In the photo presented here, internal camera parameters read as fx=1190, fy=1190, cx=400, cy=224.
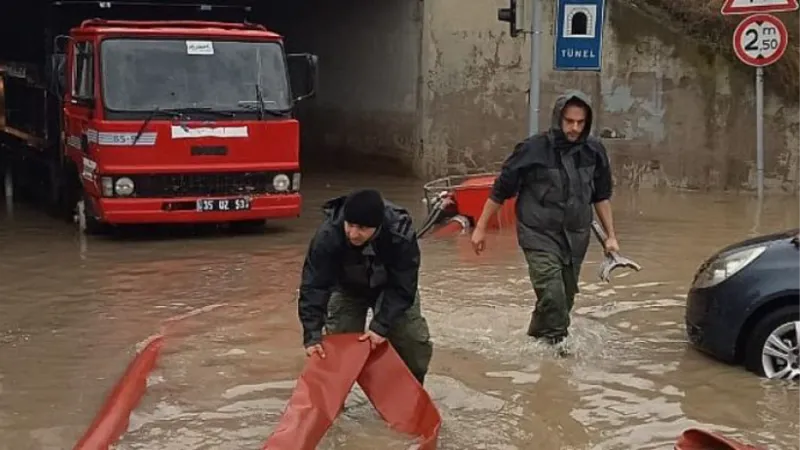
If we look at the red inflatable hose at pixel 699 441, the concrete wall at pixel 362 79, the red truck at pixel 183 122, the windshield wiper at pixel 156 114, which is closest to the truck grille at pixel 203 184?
the red truck at pixel 183 122

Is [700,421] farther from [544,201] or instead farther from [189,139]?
[189,139]

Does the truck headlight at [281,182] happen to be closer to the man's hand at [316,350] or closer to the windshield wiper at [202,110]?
the windshield wiper at [202,110]

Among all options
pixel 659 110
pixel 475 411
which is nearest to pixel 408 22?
pixel 659 110

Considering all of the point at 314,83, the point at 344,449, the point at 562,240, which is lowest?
the point at 344,449

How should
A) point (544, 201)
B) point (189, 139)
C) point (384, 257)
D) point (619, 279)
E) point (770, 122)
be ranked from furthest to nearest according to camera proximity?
point (770, 122) → point (189, 139) → point (619, 279) → point (544, 201) → point (384, 257)

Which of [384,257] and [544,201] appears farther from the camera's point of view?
[544,201]

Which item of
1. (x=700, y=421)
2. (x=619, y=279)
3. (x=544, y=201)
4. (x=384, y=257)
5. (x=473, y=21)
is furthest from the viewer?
(x=473, y=21)

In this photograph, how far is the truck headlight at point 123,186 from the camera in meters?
12.4

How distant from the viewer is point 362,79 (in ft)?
68.2

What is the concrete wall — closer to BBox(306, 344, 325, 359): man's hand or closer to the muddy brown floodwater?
the muddy brown floodwater

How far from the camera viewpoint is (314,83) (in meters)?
13.1

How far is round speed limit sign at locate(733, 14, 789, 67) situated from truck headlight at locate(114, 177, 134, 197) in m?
7.00

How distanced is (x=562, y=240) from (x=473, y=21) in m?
11.7

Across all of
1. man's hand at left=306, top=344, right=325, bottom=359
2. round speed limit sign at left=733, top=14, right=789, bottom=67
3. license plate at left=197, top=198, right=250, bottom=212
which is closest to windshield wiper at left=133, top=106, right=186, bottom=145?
license plate at left=197, top=198, right=250, bottom=212
